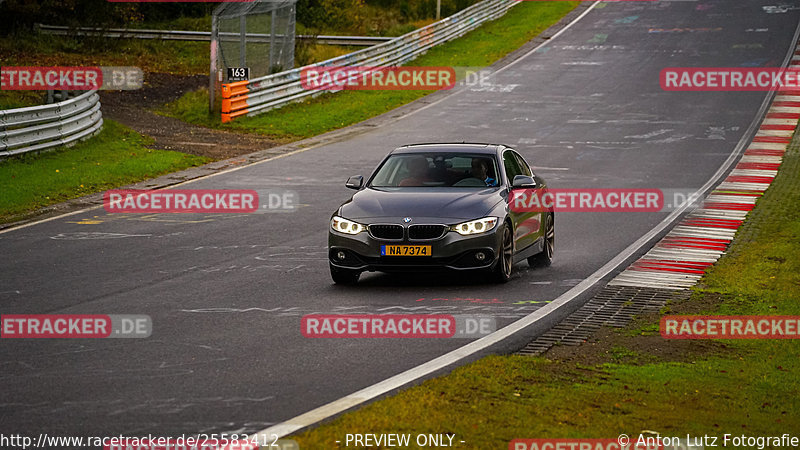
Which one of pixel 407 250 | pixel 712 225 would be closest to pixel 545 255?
pixel 407 250

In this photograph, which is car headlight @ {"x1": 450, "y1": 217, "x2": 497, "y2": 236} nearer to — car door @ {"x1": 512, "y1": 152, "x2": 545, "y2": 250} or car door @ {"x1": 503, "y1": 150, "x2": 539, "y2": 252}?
car door @ {"x1": 503, "y1": 150, "x2": 539, "y2": 252}

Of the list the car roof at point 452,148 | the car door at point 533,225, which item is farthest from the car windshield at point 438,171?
the car door at point 533,225

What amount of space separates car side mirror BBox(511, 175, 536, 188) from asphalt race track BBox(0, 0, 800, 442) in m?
1.16

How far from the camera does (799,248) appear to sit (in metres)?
16.4

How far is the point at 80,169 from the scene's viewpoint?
80.9ft

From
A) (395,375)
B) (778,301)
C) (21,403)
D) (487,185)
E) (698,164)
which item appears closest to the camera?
(21,403)

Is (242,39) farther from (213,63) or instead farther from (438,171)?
(438,171)

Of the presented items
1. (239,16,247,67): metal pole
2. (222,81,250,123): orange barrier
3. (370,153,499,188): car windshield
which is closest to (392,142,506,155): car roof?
(370,153,499,188): car windshield

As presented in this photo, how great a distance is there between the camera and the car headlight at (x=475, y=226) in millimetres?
12974

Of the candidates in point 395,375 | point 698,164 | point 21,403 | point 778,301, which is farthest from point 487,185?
point 698,164

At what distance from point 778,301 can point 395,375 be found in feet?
18.5

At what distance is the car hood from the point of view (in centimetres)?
1309

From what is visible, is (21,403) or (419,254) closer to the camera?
(21,403)

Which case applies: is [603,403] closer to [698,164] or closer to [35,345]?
[35,345]
